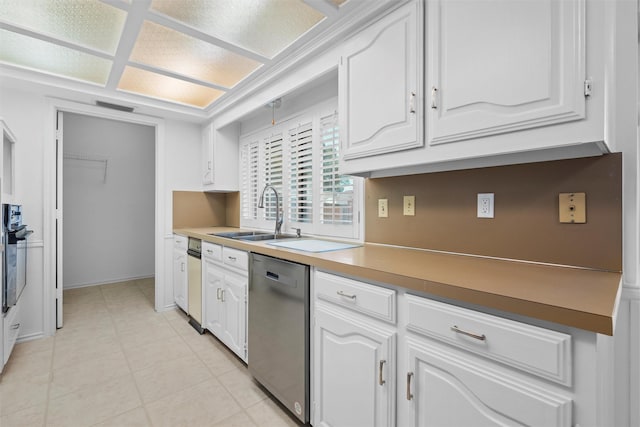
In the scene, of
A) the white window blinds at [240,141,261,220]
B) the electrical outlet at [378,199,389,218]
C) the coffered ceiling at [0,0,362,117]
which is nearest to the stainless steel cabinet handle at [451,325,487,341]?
the electrical outlet at [378,199,389,218]

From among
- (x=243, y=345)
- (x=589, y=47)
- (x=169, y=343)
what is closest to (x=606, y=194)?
(x=589, y=47)

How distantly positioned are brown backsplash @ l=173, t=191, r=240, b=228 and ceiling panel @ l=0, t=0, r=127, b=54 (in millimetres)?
1759

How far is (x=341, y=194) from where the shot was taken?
2143 millimetres

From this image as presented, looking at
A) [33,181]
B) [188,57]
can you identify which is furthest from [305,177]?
[33,181]

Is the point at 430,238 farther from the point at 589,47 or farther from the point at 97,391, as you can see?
the point at 97,391

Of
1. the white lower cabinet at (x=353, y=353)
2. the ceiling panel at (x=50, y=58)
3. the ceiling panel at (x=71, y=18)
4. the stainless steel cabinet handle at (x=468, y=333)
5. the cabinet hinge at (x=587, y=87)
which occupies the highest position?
the ceiling panel at (x=50, y=58)

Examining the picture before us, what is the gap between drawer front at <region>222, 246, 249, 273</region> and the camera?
1996 mm

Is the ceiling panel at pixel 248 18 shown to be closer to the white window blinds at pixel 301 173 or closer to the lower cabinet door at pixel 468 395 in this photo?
the white window blinds at pixel 301 173

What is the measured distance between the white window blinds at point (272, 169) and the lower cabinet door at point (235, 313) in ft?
2.91

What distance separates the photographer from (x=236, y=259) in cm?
210

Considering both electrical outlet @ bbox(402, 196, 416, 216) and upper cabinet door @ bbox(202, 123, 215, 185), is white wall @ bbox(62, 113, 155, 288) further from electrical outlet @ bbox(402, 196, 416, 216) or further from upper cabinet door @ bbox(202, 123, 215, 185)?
electrical outlet @ bbox(402, 196, 416, 216)

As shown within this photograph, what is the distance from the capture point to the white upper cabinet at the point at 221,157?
3293mm

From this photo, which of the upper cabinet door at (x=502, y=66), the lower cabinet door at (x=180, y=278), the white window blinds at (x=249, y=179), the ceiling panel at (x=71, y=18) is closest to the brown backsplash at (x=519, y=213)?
the upper cabinet door at (x=502, y=66)

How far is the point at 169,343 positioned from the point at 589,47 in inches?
120
